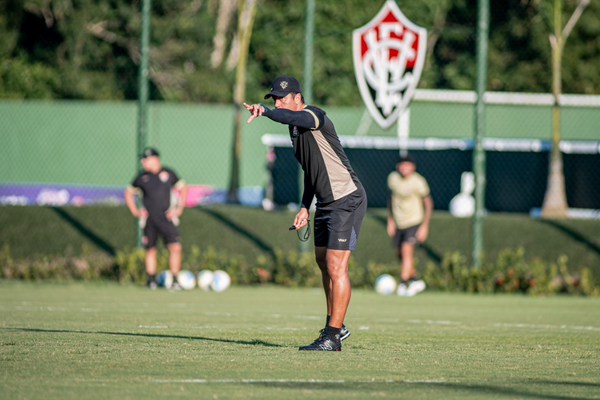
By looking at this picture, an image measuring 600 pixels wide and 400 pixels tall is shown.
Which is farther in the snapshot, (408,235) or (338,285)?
(408,235)

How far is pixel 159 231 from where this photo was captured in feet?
46.4

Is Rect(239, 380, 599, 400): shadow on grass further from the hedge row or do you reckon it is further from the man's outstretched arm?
the hedge row

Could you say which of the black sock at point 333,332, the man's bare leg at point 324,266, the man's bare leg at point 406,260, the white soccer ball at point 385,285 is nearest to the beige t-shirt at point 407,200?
the man's bare leg at point 406,260

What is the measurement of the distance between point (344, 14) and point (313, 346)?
97.1ft

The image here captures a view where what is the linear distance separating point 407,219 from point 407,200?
315 millimetres

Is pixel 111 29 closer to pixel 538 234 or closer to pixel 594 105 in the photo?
pixel 594 105

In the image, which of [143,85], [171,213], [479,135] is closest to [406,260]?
[479,135]

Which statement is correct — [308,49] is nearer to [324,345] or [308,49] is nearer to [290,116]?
[290,116]

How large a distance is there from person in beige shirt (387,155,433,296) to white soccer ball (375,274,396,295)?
144 millimetres

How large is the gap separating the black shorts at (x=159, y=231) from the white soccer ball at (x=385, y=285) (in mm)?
3298

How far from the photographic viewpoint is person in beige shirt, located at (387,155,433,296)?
14.2 meters

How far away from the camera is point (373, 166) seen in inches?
1027

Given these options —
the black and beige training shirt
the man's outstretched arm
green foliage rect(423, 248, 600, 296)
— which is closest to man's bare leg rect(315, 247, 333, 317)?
the black and beige training shirt

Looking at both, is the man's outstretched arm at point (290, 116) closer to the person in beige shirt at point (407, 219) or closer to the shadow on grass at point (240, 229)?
the person in beige shirt at point (407, 219)
